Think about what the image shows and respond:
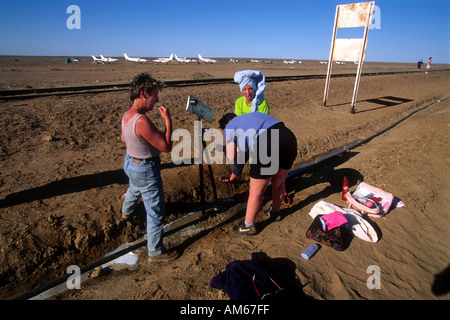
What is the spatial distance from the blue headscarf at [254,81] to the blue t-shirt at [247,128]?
3.03ft

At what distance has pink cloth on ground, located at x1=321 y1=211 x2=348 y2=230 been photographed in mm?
3403

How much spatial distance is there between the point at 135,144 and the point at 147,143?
0.12 m

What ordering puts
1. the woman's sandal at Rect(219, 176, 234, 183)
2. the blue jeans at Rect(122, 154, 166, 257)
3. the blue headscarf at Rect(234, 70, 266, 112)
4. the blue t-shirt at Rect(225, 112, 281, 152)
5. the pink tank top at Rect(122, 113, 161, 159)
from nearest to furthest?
the pink tank top at Rect(122, 113, 161, 159) < the blue jeans at Rect(122, 154, 166, 257) < the blue t-shirt at Rect(225, 112, 281, 152) < the blue headscarf at Rect(234, 70, 266, 112) < the woman's sandal at Rect(219, 176, 234, 183)

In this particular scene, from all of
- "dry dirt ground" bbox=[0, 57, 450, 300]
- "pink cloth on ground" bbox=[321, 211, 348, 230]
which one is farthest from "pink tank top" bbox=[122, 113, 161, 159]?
"pink cloth on ground" bbox=[321, 211, 348, 230]

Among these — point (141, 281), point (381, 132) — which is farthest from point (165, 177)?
point (381, 132)

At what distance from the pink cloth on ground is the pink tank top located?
2456 mm

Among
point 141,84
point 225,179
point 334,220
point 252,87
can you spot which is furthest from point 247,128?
point 225,179

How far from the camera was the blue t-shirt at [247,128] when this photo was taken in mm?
3012

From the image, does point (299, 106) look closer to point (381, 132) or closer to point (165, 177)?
point (381, 132)

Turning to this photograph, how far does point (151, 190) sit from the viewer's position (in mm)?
2799

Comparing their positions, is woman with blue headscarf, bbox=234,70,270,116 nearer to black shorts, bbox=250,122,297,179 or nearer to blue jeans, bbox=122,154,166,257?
black shorts, bbox=250,122,297,179

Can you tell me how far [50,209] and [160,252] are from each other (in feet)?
6.43

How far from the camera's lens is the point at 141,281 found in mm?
2891

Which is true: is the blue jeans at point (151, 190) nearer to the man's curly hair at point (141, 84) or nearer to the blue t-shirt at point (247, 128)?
the man's curly hair at point (141, 84)
